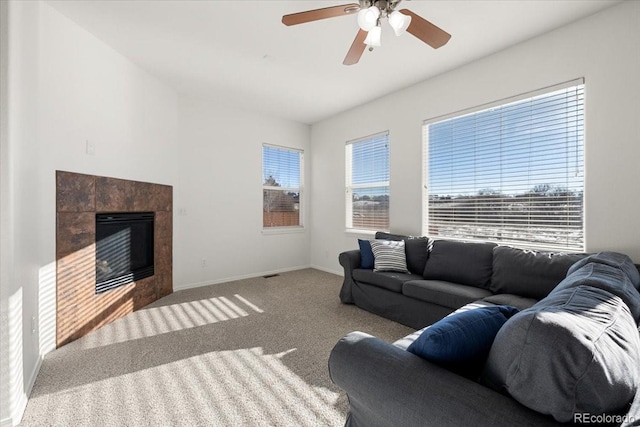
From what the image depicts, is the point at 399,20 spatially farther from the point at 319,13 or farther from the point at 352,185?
the point at 352,185

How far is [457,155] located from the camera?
3.38 metres

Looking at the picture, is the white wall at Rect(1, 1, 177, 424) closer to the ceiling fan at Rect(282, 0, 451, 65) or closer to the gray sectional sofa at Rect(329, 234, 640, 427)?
the ceiling fan at Rect(282, 0, 451, 65)

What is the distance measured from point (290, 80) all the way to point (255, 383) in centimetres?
331

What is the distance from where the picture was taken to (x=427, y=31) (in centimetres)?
192

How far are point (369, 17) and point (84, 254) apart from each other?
3.09 m

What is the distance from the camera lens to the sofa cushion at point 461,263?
2.69 meters

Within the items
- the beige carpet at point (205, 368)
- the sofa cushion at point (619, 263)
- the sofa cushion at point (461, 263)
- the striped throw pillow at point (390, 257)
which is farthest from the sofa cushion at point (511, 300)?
the striped throw pillow at point (390, 257)

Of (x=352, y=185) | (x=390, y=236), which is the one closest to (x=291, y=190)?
(x=352, y=185)

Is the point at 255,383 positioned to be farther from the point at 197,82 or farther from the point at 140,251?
the point at 197,82

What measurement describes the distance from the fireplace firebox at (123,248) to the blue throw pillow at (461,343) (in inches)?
124

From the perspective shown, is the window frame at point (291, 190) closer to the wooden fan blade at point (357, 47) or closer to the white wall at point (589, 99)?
the white wall at point (589, 99)

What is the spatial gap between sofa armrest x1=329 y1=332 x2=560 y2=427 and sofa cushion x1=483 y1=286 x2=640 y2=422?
6cm

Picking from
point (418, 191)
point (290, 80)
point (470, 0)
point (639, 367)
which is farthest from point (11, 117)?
point (418, 191)

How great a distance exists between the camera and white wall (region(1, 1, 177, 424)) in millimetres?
1657
